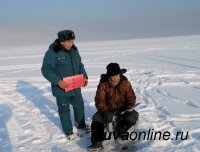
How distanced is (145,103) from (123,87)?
95.6 inches

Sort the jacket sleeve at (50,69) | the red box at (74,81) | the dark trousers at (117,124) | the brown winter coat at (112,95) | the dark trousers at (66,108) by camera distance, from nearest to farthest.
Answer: the dark trousers at (117,124) < the brown winter coat at (112,95) < the jacket sleeve at (50,69) < the red box at (74,81) < the dark trousers at (66,108)

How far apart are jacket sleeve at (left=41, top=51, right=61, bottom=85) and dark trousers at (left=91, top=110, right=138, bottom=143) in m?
0.86

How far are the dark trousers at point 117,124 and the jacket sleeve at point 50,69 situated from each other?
862 millimetres

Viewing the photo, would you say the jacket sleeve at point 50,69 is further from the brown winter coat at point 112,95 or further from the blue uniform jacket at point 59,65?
the brown winter coat at point 112,95

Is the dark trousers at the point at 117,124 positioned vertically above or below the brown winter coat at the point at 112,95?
below

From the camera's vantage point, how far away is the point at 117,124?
5047 mm

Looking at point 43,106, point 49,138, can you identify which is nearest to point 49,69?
point 49,138

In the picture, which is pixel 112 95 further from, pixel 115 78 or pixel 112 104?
pixel 115 78

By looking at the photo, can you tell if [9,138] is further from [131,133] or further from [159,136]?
[159,136]

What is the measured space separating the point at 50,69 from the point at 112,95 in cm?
105

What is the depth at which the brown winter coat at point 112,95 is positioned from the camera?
5121 mm

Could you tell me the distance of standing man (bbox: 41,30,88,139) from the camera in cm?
525

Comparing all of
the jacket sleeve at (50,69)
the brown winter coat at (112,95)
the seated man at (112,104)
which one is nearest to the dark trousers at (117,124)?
the seated man at (112,104)

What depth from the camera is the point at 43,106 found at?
7875 millimetres
